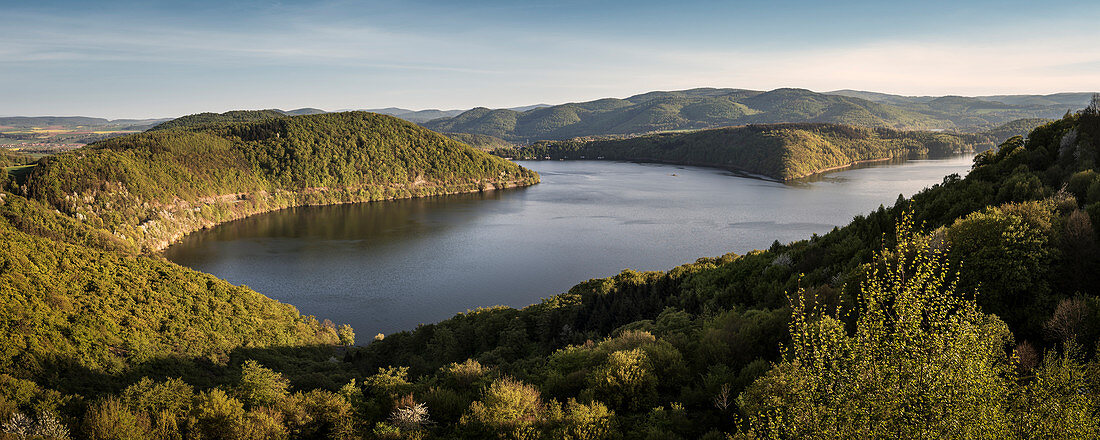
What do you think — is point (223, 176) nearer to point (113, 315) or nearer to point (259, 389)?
point (113, 315)

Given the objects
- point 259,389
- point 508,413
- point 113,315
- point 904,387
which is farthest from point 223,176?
point 904,387

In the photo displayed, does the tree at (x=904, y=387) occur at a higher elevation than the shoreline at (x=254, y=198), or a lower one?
higher

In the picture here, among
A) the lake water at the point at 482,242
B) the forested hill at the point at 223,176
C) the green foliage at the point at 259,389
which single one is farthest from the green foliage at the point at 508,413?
the forested hill at the point at 223,176

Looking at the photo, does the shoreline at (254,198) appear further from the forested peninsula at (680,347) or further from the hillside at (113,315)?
the forested peninsula at (680,347)

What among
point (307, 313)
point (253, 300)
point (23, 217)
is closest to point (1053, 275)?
point (253, 300)

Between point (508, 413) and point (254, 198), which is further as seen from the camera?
point (254, 198)

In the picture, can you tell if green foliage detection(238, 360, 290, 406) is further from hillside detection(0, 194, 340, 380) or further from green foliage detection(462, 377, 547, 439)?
hillside detection(0, 194, 340, 380)

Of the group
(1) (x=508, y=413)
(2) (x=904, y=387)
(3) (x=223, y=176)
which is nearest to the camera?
(2) (x=904, y=387)
